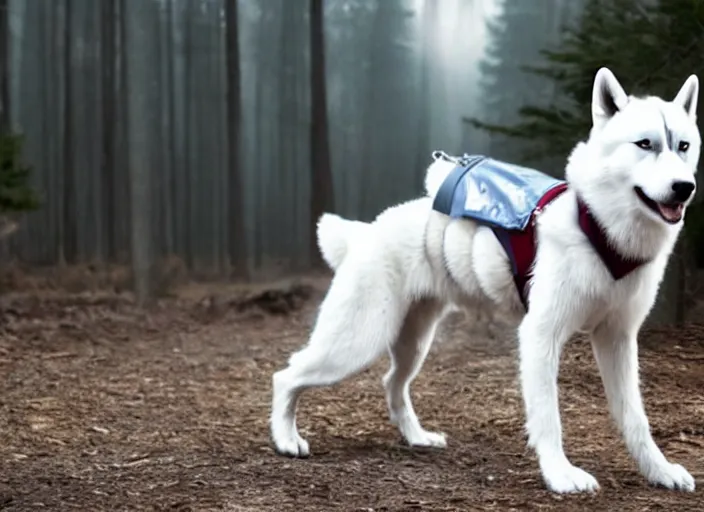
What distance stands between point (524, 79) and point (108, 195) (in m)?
4.07

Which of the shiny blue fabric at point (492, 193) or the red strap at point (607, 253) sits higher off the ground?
the shiny blue fabric at point (492, 193)

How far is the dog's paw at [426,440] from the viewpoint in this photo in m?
4.27

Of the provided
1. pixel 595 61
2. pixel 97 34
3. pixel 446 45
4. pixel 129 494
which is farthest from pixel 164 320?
pixel 129 494

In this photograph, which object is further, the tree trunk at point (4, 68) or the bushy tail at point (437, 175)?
the tree trunk at point (4, 68)

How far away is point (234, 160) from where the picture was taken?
8.82 meters

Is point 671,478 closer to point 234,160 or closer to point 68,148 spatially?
point 234,160

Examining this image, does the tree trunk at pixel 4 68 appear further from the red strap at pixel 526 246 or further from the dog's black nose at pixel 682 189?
the dog's black nose at pixel 682 189

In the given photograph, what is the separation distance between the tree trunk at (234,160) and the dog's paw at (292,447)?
4.82m

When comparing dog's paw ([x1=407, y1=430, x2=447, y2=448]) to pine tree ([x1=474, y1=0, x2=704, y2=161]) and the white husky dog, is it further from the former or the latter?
pine tree ([x1=474, y1=0, x2=704, y2=161])

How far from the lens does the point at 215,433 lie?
454cm

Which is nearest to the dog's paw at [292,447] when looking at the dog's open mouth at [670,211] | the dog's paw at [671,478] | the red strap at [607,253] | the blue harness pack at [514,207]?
the blue harness pack at [514,207]

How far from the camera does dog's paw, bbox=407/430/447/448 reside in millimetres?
4273

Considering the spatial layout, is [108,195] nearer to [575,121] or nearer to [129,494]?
[575,121]

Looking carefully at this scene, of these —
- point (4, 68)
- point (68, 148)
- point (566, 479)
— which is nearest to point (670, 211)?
point (566, 479)
